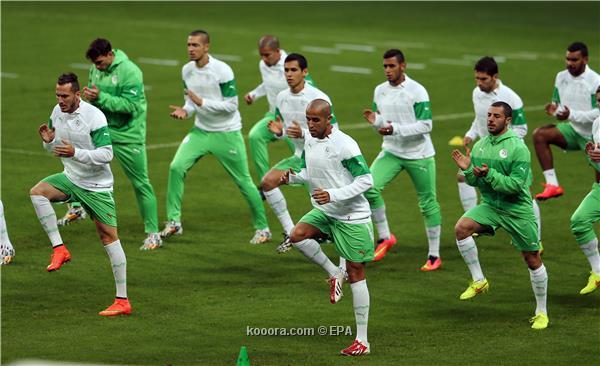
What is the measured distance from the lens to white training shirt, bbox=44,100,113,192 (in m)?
15.7

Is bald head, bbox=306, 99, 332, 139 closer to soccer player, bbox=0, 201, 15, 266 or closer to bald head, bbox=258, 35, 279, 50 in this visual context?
soccer player, bbox=0, 201, 15, 266

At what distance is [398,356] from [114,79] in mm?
6225

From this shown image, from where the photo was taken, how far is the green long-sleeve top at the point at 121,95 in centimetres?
1830

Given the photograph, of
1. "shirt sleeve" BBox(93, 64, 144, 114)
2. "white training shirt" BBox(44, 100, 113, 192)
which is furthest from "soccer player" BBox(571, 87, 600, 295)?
"shirt sleeve" BBox(93, 64, 144, 114)

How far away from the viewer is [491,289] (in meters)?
17.1

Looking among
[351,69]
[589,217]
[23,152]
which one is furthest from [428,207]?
[351,69]

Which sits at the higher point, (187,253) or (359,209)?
(359,209)

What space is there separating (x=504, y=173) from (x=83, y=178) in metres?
4.72

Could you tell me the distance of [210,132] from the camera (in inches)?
765

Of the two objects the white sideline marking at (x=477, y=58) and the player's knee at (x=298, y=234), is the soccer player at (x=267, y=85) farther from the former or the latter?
the white sideline marking at (x=477, y=58)

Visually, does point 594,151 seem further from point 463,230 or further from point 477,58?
point 477,58

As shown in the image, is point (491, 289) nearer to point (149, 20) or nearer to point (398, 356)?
point (398, 356)

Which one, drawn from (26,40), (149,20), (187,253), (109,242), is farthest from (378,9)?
(109,242)

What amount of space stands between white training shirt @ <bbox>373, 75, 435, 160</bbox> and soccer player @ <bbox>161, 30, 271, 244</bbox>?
7.21ft
